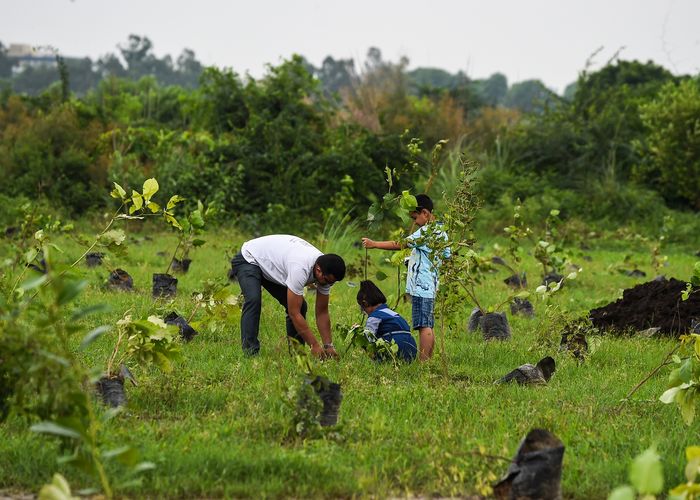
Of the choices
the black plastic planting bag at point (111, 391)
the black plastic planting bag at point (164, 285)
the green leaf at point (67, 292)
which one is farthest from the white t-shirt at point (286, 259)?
the green leaf at point (67, 292)

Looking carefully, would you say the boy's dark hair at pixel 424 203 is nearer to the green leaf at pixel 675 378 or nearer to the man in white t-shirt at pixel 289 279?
the man in white t-shirt at pixel 289 279

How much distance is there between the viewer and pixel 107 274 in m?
11.5

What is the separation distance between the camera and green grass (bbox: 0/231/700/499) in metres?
4.52

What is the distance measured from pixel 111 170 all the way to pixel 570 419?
47.3ft

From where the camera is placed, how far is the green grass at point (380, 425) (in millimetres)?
4523

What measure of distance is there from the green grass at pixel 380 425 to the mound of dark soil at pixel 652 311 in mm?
840

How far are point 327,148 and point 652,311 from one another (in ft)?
35.0

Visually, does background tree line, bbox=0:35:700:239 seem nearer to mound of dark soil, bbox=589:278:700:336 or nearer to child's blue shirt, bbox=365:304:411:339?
mound of dark soil, bbox=589:278:700:336

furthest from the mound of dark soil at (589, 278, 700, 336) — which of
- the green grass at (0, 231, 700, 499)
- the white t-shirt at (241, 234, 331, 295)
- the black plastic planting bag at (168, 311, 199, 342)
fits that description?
the black plastic planting bag at (168, 311, 199, 342)

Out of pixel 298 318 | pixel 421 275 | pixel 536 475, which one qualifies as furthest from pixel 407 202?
pixel 536 475

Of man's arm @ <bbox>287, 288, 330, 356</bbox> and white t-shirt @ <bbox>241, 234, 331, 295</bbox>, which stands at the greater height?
white t-shirt @ <bbox>241, 234, 331, 295</bbox>

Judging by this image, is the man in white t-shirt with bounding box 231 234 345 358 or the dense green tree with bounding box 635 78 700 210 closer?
the man in white t-shirt with bounding box 231 234 345 358

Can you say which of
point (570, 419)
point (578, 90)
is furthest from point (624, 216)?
point (570, 419)

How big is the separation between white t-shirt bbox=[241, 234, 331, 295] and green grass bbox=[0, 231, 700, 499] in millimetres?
599
